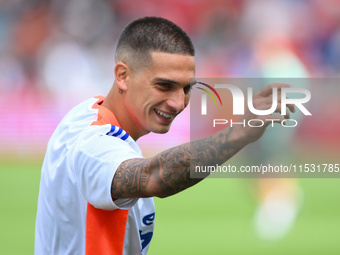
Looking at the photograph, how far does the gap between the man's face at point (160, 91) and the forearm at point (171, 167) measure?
1.56 ft

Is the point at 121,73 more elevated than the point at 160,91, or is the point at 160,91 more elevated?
the point at 121,73

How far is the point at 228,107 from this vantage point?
5.59ft

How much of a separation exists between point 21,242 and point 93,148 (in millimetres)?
4257

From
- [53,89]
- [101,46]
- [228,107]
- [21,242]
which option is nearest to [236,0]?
[101,46]

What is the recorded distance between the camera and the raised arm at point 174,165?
58.6 inches

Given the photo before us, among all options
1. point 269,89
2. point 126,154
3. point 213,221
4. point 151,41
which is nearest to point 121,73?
point 151,41

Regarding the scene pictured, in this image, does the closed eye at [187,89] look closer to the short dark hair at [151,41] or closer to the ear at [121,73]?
the short dark hair at [151,41]

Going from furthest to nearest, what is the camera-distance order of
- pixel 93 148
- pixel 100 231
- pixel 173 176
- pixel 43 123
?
pixel 43 123 < pixel 100 231 < pixel 93 148 < pixel 173 176

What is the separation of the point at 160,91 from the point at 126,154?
18.6 inches

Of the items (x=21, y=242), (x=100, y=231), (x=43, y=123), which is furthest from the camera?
(x=43, y=123)

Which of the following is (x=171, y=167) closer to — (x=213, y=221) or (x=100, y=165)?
(x=100, y=165)

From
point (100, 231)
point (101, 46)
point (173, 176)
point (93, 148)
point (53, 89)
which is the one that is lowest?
point (100, 231)

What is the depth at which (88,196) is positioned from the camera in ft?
5.35

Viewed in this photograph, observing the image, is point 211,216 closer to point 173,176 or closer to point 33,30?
point 173,176
